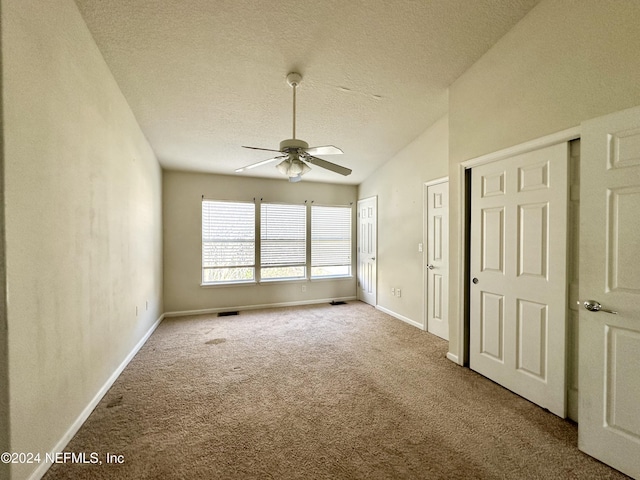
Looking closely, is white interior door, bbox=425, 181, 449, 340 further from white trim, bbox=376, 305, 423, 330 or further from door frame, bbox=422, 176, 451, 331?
white trim, bbox=376, 305, 423, 330

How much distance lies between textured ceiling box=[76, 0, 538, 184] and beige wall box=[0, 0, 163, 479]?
389 millimetres

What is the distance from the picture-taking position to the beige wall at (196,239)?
16.1ft

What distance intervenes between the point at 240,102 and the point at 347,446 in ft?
11.0

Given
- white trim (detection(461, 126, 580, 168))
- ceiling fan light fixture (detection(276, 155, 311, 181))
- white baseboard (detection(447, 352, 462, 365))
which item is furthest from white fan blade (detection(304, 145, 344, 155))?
white baseboard (detection(447, 352, 462, 365))

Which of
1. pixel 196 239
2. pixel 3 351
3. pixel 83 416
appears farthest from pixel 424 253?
pixel 3 351

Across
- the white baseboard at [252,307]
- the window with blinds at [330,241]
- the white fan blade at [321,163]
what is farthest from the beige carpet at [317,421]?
the window with blinds at [330,241]

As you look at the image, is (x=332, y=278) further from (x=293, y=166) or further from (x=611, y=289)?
(x=611, y=289)

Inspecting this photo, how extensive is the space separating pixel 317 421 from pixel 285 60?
3.05 meters

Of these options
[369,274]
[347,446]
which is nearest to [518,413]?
[347,446]

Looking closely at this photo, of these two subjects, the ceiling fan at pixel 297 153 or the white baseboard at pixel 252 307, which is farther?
the white baseboard at pixel 252 307

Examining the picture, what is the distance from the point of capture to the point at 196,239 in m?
5.04

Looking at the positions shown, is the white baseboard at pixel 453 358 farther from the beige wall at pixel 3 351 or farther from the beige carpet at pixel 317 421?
the beige wall at pixel 3 351

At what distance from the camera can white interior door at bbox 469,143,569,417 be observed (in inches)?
84.5

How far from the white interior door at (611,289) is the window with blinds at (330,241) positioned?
14.3 ft
